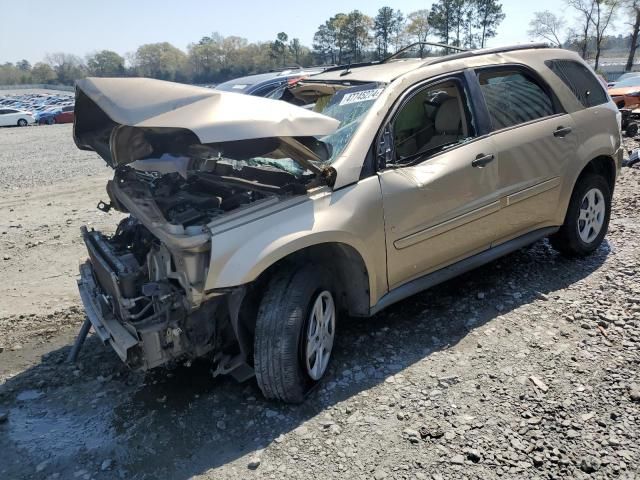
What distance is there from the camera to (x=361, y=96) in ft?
12.5

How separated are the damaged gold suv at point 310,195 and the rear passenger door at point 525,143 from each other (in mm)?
14

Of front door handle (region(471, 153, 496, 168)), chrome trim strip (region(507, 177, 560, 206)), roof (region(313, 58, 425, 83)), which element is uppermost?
roof (region(313, 58, 425, 83))

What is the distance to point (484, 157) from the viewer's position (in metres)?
3.94

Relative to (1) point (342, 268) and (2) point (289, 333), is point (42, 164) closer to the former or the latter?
(1) point (342, 268)

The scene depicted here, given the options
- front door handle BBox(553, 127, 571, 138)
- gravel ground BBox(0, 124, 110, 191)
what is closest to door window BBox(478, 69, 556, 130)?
front door handle BBox(553, 127, 571, 138)

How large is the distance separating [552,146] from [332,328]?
2.44 metres

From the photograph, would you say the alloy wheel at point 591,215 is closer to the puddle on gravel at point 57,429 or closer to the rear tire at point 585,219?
the rear tire at point 585,219

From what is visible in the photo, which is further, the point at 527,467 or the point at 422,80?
the point at 422,80

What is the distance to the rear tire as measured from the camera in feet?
15.8

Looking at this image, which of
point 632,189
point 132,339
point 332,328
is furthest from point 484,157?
point 632,189

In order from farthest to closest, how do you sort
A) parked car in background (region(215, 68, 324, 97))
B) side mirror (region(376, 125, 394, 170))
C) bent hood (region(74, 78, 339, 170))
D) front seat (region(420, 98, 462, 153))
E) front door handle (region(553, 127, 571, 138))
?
parked car in background (region(215, 68, 324, 97)) < front door handle (region(553, 127, 571, 138)) < front seat (region(420, 98, 462, 153)) < side mirror (region(376, 125, 394, 170)) < bent hood (region(74, 78, 339, 170))

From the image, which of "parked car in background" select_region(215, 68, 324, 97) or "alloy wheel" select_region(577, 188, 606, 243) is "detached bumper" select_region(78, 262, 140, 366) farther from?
"parked car in background" select_region(215, 68, 324, 97)

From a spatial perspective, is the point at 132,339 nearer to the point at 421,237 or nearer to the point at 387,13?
the point at 421,237

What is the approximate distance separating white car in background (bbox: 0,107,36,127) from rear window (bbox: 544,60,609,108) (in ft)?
120
